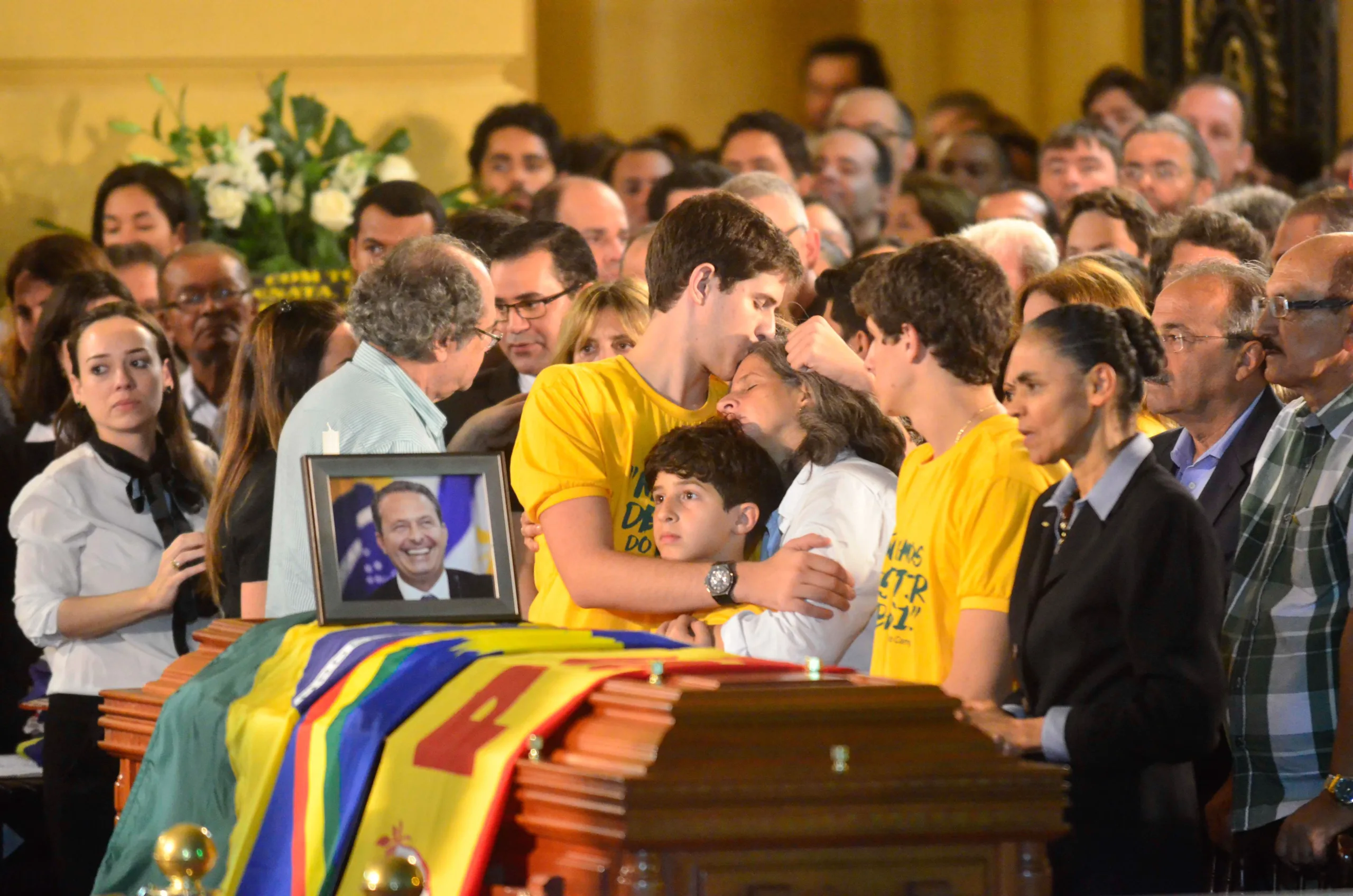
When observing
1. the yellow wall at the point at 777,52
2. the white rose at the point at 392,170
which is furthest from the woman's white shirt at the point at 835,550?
the yellow wall at the point at 777,52

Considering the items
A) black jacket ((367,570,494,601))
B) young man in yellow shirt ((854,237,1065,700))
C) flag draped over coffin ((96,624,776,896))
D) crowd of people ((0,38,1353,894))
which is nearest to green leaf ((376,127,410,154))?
crowd of people ((0,38,1353,894))

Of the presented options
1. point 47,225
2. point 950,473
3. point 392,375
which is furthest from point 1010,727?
point 47,225

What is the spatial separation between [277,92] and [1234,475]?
18.0 ft

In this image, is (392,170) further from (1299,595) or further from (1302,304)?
(1299,595)

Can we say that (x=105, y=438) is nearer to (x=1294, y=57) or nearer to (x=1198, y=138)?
(x=1198, y=138)

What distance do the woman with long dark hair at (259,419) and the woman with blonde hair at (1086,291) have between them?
1572 millimetres

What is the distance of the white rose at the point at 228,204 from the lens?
828 centimetres

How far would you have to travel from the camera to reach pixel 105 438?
5.79 metres

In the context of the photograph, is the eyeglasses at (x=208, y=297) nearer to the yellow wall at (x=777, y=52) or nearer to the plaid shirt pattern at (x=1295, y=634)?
the plaid shirt pattern at (x=1295, y=634)

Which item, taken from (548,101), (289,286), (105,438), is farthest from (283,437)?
(548,101)

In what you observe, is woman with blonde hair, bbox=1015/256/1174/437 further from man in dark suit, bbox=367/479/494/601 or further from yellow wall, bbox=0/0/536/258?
yellow wall, bbox=0/0/536/258

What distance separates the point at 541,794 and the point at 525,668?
281 millimetres

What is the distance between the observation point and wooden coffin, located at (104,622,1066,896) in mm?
2678

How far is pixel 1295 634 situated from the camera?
12.9 ft
